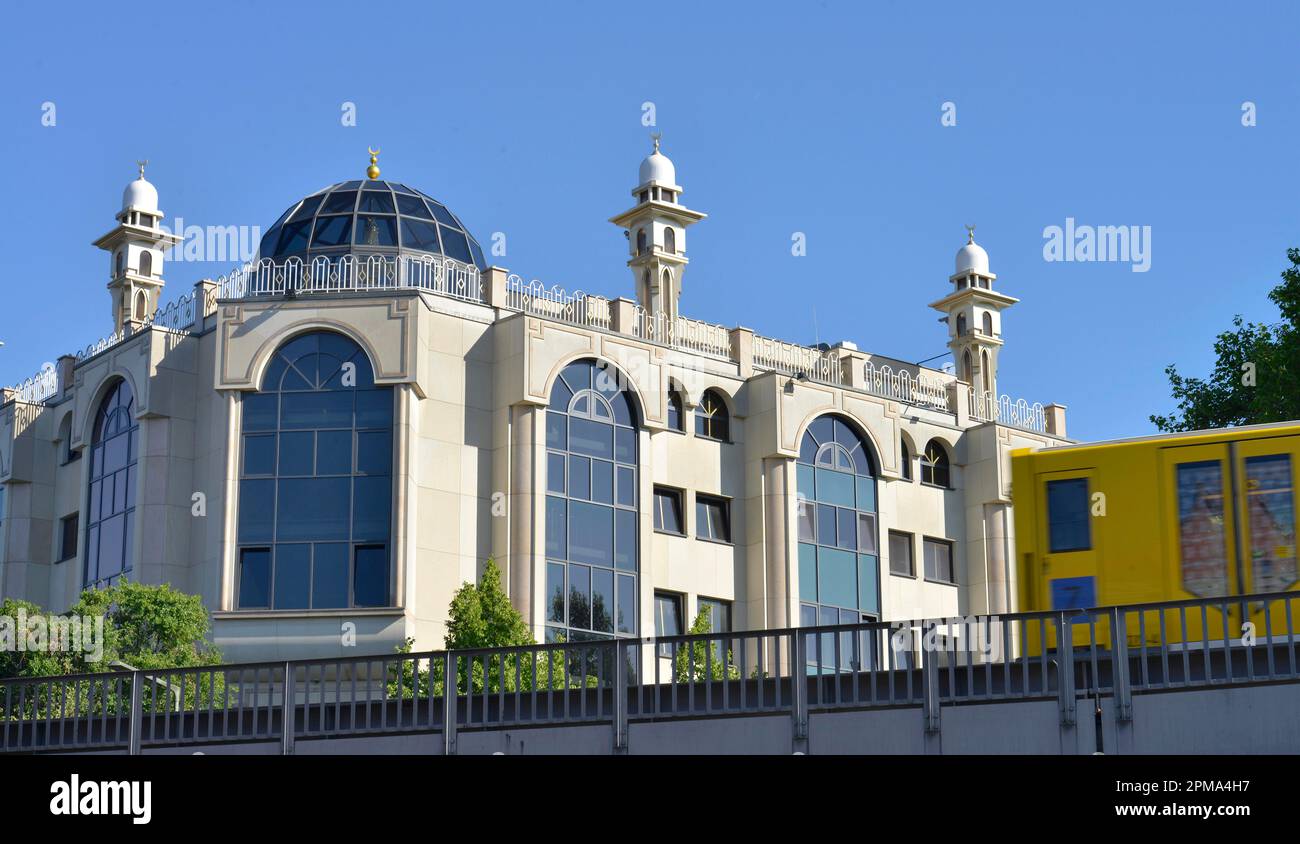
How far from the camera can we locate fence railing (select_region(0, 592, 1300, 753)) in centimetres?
1852

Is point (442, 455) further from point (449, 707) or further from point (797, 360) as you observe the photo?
point (449, 707)

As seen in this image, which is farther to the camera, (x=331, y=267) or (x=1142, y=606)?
(x=331, y=267)

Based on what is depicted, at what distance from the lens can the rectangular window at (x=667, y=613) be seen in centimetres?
5091

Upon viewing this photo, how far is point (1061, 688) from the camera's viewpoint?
61.0 feet

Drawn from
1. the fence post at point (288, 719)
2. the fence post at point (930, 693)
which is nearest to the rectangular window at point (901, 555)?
the fence post at point (288, 719)

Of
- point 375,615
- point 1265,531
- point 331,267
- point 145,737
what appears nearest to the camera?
point 145,737

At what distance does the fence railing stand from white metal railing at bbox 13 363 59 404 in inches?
1246

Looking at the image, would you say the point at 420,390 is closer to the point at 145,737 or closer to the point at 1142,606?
the point at 145,737

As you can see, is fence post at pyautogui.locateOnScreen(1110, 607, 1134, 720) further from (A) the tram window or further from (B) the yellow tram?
(A) the tram window

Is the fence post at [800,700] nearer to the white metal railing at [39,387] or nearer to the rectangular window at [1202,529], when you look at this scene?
the rectangular window at [1202,529]

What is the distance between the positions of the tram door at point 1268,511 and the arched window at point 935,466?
33.6 metres
